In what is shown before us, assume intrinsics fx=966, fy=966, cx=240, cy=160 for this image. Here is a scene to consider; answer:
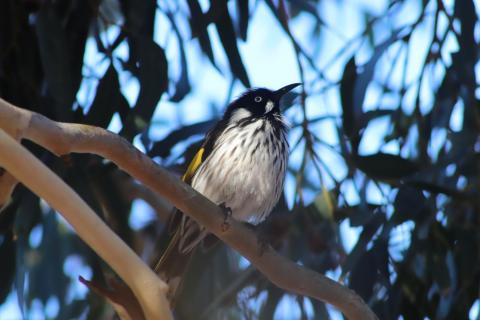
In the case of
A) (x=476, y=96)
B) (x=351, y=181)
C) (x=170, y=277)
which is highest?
(x=476, y=96)

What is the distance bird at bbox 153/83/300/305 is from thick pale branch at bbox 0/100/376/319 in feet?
2.35

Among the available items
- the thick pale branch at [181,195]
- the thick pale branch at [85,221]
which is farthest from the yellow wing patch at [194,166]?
the thick pale branch at [85,221]

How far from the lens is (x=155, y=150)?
13.4 ft

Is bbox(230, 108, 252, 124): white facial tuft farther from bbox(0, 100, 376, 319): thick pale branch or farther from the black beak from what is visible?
bbox(0, 100, 376, 319): thick pale branch

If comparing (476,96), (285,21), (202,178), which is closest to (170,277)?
(202,178)

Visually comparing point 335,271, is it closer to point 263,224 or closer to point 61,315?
point 263,224

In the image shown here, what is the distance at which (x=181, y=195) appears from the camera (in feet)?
8.83

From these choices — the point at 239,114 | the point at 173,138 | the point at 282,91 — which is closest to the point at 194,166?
the point at 173,138

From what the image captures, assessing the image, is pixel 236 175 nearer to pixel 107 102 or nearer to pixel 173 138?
pixel 173 138

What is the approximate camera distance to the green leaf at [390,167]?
3.83 metres

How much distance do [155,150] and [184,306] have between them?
68 cm

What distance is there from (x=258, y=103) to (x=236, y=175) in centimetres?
52

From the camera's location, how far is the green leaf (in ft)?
12.6

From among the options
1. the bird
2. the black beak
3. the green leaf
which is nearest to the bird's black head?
the black beak
